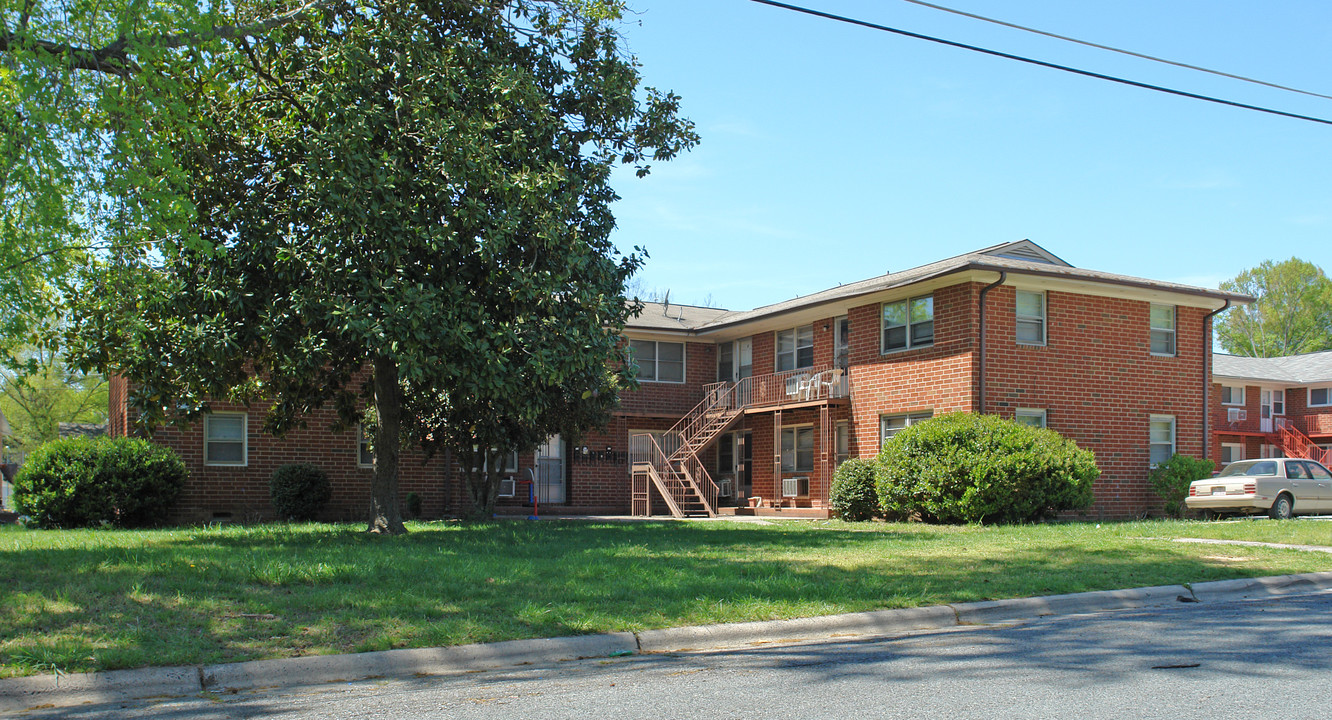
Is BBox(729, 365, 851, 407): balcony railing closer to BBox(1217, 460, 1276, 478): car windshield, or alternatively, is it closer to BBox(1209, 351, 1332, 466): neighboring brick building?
BBox(1217, 460, 1276, 478): car windshield

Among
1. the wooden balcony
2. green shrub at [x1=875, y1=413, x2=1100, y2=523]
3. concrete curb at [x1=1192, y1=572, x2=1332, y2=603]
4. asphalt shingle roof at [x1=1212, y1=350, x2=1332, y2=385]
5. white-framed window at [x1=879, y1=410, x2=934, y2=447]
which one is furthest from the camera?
asphalt shingle roof at [x1=1212, y1=350, x2=1332, y2=385]

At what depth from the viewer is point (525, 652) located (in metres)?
7.66

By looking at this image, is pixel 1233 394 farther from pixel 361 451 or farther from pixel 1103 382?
pixel 361 451

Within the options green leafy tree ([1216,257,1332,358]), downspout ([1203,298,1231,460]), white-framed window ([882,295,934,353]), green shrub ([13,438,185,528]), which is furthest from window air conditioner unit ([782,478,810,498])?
green leafy tree ([1216,257,1332,358])

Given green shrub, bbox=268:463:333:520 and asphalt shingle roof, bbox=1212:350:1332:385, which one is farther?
asphalt shingle roof, bbox=1212:350:1332:385

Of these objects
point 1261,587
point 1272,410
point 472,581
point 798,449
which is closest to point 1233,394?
point 1272,410

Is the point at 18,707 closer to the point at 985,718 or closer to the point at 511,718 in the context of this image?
the point at 511,718

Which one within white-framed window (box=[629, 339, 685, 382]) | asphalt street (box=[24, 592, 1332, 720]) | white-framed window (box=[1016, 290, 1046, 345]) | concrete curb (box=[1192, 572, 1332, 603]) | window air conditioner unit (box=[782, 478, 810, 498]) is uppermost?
white-framed window (box=[1016, 290, 1046, 345])

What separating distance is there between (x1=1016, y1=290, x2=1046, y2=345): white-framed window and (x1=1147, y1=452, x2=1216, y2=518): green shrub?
4.16m

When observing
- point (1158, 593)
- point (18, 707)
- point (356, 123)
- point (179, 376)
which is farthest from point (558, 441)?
point (18, 707)

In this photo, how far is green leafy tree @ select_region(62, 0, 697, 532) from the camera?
12.8 m

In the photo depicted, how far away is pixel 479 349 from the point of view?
513 inches

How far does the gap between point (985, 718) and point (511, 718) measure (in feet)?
8.33

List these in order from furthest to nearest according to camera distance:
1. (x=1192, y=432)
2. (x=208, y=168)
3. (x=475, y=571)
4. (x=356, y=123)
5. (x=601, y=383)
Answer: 1. (x=1192, y=432)
2. (x=601, y=383)
3. (x=208, y=168)
4. (x=356, y=123)
5. (x=475, y=571)
